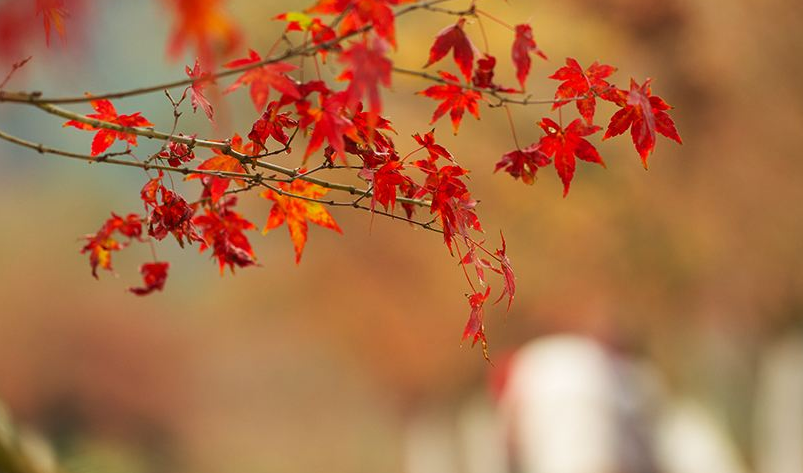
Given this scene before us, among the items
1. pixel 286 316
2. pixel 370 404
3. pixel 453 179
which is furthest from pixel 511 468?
pixel 370 404

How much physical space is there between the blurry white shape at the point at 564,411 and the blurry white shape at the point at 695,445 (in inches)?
25.0

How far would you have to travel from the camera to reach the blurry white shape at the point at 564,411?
17.9 ft

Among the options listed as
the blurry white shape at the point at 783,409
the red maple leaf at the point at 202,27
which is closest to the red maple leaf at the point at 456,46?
the red maple leaf at the point at 202,27

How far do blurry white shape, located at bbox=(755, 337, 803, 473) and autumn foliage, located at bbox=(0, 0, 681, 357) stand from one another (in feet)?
15.2

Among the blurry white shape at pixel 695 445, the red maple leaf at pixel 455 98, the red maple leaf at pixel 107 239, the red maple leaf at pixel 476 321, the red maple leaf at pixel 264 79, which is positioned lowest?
the blurry white shape at pixel 695 445

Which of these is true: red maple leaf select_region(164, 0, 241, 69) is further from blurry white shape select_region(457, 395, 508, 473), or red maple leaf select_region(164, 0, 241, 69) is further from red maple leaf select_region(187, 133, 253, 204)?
blurry white shape select_region(457, 395, 508, 473)

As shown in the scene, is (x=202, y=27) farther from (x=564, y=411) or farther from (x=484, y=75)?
(x=564, y=411)

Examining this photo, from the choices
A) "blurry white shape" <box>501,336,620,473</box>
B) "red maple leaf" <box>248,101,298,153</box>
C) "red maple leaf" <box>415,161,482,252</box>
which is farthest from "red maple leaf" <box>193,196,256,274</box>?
"blurry white shape" <box>501,336,620,473</box>

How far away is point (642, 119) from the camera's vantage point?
1143 mm

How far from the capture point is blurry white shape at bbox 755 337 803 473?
17.3 ft

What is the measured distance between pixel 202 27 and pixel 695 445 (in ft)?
19.8

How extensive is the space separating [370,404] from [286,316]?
3841 mm

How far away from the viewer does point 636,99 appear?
113cm

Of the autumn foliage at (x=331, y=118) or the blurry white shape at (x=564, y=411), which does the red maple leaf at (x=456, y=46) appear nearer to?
the autumn foliage at (x=331, y=118)
